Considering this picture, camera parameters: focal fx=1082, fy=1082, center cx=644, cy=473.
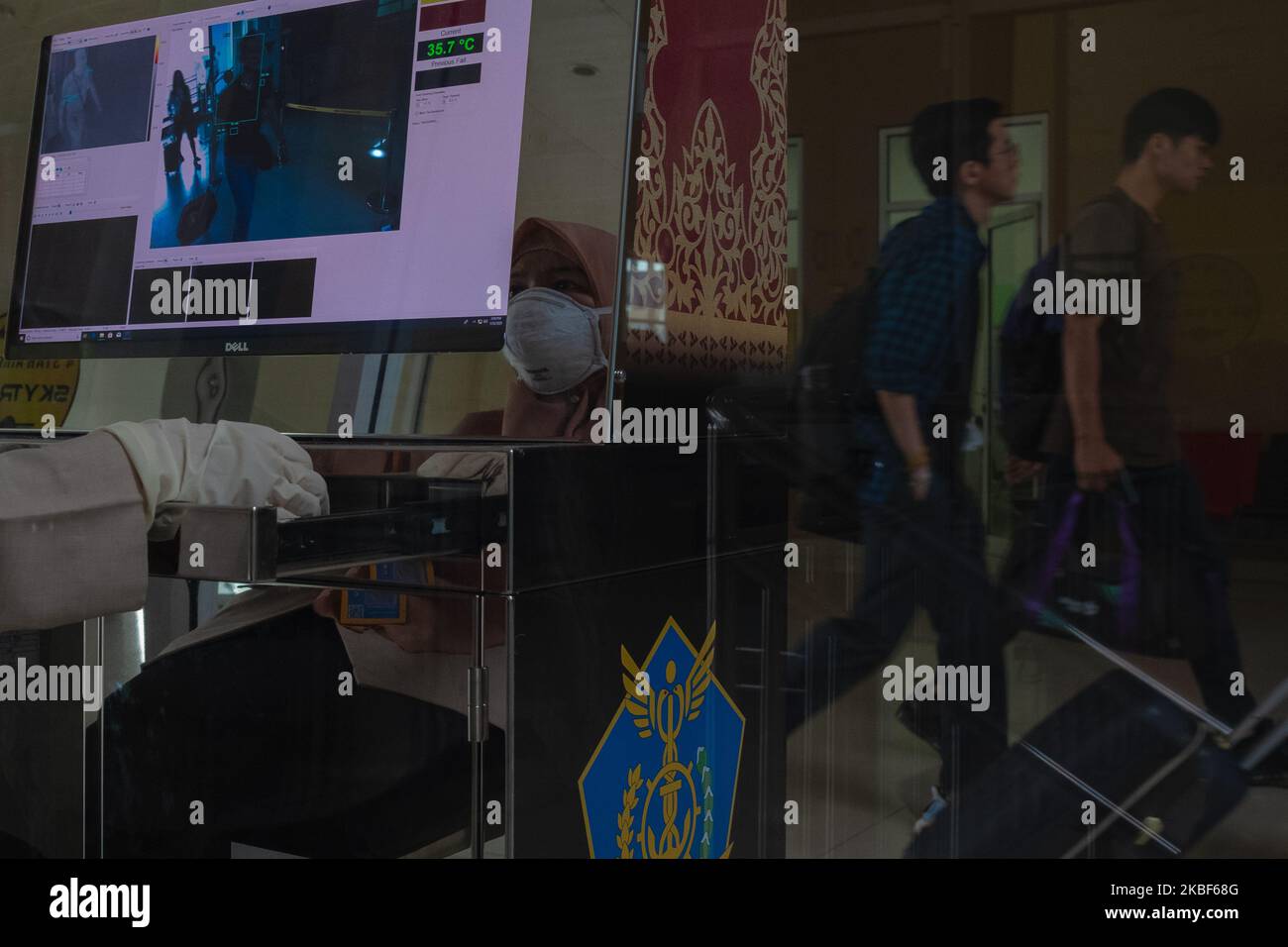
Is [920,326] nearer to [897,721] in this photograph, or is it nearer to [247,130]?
[897,721]

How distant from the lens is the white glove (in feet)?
2.20

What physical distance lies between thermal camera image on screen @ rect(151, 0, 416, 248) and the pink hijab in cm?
16

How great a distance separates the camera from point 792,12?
1.56 metres

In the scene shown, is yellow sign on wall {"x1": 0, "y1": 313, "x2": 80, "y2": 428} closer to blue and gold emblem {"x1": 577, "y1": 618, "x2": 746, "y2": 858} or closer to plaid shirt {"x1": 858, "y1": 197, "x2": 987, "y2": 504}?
blue and gold emblem {"x1": 577, "y1": 618, "x2": 746, "y2": 858}

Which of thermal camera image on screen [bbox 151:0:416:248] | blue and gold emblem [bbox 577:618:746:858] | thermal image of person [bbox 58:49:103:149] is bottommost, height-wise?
blue and gold emblem [bbox 577:618:746:858]

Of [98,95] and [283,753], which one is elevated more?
[98,95]

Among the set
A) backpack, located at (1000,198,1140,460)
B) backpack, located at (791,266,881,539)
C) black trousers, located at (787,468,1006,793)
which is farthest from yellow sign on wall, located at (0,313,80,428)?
backpack, located at (1000,198,1140,460)

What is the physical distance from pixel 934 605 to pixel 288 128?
116 centimetres

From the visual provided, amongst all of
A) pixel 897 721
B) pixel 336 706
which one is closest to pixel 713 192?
pixel 336 706

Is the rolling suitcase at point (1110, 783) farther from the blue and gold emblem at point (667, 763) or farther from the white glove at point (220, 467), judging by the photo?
the white glove at point (220, 467)

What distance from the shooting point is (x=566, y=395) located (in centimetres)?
95

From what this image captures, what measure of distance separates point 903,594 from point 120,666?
3.72 ft

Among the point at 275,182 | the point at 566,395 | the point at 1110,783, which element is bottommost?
the point at 1110,783

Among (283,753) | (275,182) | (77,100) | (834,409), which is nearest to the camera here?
(283,753)
